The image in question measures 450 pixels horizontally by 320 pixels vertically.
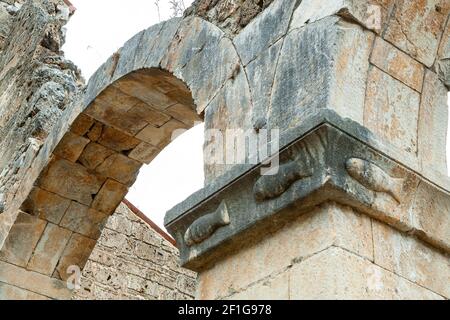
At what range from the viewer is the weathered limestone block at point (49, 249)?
5668 mm

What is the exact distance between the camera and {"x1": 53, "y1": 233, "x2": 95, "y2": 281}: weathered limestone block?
226 inches

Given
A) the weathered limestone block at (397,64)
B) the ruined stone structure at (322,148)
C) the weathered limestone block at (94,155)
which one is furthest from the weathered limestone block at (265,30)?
the weathered limestone block at (94,155)

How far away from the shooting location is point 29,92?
21.8 ft

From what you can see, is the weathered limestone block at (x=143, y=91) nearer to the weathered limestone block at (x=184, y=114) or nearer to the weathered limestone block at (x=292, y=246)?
the weathered limestone block at (x=184, y=114)

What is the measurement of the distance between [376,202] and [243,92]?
904mm

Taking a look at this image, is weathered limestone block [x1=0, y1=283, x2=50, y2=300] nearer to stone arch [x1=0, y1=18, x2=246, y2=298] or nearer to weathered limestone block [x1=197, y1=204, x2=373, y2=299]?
stone arch [x1=0, y1=18, x2=246, y2=298]

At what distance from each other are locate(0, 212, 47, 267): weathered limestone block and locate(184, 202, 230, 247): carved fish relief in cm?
290

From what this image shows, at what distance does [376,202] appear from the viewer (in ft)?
8.45

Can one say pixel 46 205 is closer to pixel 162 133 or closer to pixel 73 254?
pixel 73 254

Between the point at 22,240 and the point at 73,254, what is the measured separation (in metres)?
0.42

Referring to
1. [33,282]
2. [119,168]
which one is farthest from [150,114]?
[33,282]

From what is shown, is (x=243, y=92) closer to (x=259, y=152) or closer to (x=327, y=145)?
(x=259, y=152)
